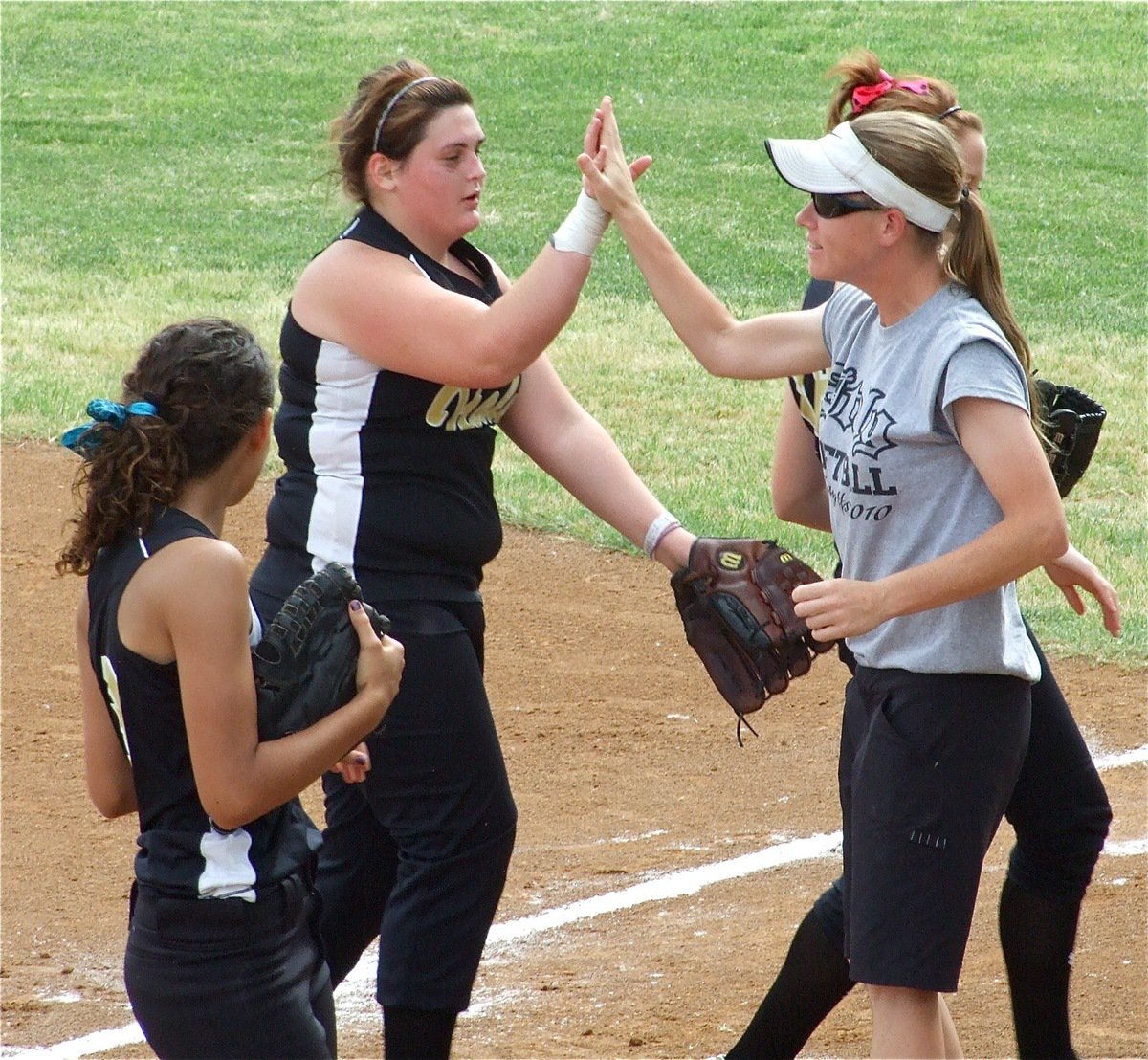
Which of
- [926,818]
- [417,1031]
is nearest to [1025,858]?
[926,818]

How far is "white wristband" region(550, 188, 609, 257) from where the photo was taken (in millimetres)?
3432

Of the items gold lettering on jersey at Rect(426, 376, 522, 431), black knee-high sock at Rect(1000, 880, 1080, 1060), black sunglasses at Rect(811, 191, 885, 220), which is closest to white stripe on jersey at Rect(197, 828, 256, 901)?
gold lettering on jersey at Rect(426, 376, 522, 431)

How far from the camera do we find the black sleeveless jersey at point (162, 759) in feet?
9.11

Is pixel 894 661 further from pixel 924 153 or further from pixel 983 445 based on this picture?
pixel 924 153

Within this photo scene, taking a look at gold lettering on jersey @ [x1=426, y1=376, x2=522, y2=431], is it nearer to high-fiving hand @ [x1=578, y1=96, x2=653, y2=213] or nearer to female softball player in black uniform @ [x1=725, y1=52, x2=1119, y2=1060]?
high-fiving hand @ [x1=578, y1=96, x2=653, y2=213]

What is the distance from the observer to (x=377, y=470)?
3.53 m

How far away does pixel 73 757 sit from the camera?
5969mm

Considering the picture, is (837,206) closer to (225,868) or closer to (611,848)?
(225,868)

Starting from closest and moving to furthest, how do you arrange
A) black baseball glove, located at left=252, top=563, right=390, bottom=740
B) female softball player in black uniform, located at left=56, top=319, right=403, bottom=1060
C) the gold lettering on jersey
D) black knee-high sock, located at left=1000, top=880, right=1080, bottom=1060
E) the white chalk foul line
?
1. female softball player in black uniform, located at left=56, top=319, right=403, bottom=1060
2. black baseball glove, located at left=252, top=563, right=390, bottom=740
3. the gold lettering on jersey
4. black knee-high sock, located at left=1000, top=880, right=1080, bottom=1060
5. the white chalk foul line

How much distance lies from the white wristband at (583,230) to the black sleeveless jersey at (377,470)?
30cm

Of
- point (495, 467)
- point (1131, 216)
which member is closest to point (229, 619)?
point (495, 467)

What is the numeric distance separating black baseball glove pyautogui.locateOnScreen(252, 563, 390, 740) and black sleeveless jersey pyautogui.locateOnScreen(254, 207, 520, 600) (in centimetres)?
50

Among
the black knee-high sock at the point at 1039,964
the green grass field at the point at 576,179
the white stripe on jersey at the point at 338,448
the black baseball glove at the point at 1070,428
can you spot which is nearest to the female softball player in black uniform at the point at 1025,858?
the black knee-high sock at the point at 1039,964

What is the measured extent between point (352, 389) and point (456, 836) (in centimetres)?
95
